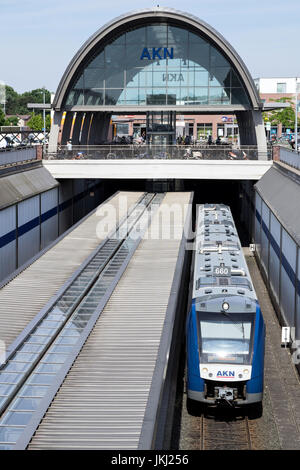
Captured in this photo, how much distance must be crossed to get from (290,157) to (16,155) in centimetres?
1505

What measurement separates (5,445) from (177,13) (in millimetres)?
40425

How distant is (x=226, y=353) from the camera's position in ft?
65.0

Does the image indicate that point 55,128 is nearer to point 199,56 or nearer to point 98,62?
point 98,62

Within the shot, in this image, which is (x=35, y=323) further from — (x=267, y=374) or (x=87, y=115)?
(x=87, y=115)

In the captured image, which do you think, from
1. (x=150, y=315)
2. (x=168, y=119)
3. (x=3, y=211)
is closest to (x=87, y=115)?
(x=168, y=119)

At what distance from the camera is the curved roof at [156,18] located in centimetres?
4819

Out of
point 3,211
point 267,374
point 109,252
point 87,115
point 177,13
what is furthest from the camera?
point 87,115

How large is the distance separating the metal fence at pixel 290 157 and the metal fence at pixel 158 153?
7.24ft

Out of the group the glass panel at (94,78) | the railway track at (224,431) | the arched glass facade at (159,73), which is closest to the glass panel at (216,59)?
the arched glass facade at (159,73)

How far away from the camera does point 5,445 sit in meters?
12.8

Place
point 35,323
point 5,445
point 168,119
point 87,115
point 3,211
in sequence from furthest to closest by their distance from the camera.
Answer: point 87,115
point 168,119
point 3,211
point 35,323
point 5,445

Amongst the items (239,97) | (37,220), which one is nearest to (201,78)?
(239,97)

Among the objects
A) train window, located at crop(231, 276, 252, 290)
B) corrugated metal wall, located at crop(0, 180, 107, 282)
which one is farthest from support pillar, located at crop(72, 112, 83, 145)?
train window, located at crop(231, 276, 252, 290)

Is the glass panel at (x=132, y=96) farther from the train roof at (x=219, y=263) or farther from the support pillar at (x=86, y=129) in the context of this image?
the train roof at (x=219, y=263)
